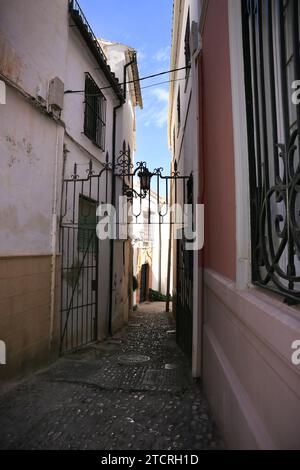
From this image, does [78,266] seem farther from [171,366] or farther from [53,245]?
[171,366]

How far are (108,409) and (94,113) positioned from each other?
6683mm

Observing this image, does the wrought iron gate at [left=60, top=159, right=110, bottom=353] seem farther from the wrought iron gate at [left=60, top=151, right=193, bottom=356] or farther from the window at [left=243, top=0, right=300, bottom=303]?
the window at [left=243, top=0, right=300, bottom=303]

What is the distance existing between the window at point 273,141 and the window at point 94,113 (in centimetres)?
562

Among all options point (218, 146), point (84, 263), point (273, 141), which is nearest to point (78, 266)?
point (84, 263)

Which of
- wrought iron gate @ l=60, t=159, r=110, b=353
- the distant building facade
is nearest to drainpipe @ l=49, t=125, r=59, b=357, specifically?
the distant building facade

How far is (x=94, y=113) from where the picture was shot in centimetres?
819

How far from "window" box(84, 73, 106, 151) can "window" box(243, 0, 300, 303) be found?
5623mm

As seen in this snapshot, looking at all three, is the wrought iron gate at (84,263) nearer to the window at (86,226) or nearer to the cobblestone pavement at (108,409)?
the window at (86,226)

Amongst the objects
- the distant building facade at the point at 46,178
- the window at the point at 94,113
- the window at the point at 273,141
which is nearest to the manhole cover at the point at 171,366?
the distant building facade at the point at 46,178

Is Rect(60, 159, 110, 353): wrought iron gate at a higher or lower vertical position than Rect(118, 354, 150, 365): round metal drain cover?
higher

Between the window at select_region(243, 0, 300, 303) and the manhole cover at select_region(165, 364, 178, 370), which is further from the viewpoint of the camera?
the manhole cover at select_region(165, 364, 178, 370)

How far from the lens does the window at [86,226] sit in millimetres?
7297

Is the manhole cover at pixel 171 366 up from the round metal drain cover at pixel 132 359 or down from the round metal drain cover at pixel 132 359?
up

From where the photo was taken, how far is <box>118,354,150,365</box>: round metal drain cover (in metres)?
5.87
